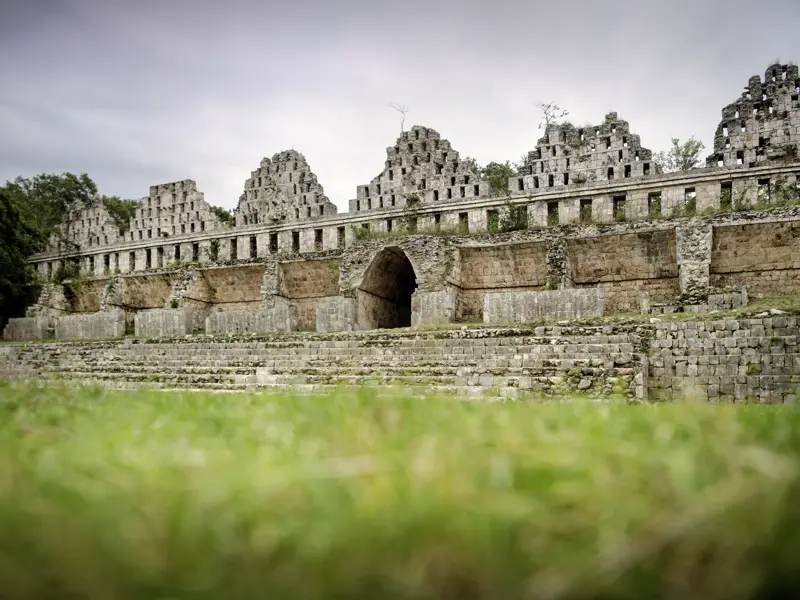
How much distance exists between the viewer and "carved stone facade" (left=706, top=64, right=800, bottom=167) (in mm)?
22328

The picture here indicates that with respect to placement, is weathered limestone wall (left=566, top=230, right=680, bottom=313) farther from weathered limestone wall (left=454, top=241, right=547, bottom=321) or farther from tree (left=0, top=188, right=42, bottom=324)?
tree (left=0, top=188, right=42, bottom=324)

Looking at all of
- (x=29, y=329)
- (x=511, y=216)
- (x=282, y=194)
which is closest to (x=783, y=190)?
(x=511, y=216)

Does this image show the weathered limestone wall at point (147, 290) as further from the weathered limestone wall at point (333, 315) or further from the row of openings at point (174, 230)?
the weathered limestone wall at point (333, 315)

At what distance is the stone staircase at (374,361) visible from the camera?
1072 cm

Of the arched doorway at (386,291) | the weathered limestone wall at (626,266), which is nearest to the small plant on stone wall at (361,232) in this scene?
the arched doorway at (386,291)

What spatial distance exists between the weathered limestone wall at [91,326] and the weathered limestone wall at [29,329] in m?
2.32

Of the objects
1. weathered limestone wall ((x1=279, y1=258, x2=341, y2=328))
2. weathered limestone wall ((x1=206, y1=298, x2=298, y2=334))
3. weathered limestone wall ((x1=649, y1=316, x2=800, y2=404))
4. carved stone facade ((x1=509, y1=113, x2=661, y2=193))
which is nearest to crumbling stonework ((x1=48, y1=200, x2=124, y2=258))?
weathered limestone wall ((x1=279, y1=258, x2=341, y2=328))

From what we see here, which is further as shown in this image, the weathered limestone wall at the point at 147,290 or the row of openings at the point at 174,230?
the row of openings at the point at 174,230

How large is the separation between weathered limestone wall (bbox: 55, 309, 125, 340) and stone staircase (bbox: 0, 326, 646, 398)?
146 inches

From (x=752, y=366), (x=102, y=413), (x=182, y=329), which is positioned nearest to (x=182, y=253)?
(x=182, y=329)

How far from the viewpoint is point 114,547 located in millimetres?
962

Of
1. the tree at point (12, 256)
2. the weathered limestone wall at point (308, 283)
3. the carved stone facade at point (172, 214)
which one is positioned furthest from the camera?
the carved stone facade at point (172, 214)

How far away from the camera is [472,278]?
2334 centimetres

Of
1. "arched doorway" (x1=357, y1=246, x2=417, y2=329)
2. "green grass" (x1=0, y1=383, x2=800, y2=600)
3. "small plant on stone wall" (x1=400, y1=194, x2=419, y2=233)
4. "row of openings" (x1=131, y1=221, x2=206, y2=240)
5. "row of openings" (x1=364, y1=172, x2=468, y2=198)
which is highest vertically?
"row of openings" (x1=364, y1=172, x2=468, y2=198)
